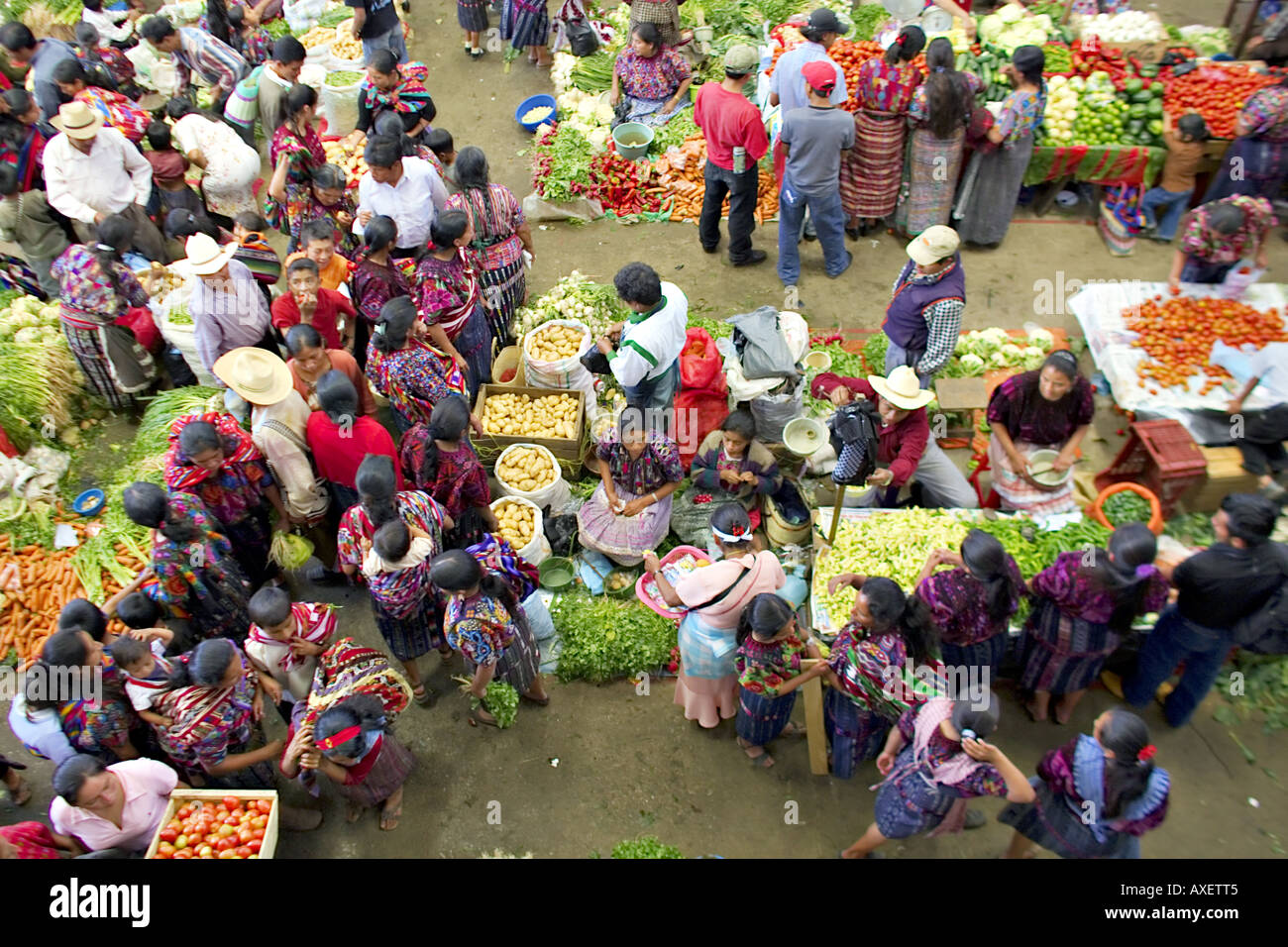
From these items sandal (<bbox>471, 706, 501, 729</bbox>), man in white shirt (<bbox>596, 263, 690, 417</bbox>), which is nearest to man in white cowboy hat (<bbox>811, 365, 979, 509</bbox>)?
man in white shirt (<bbox>596, 263, 690, 417</bbox>)

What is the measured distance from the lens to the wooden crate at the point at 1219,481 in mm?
5871

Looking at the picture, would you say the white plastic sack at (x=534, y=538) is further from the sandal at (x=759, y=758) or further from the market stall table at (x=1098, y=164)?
the market stall table at (x=1098, y=164)

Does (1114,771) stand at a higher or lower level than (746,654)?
higher

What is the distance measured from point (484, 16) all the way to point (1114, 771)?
10464 millimetres

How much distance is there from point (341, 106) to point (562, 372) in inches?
200

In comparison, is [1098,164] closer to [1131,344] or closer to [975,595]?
[1131,344]

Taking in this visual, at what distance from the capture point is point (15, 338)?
22.7 ft

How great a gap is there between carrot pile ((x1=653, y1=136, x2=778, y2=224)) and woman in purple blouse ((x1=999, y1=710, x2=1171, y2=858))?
20.2 ft

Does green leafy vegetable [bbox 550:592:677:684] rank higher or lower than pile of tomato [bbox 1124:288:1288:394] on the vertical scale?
lower

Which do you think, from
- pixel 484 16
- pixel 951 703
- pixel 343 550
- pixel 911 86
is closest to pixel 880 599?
pixel 951 703

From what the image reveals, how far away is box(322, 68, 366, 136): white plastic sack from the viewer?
9.40 metres

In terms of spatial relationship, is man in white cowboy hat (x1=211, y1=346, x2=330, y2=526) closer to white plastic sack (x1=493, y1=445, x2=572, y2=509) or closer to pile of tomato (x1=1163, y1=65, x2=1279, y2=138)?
white plastic sack (x1=493, y1=445, x2=572, y2=509)

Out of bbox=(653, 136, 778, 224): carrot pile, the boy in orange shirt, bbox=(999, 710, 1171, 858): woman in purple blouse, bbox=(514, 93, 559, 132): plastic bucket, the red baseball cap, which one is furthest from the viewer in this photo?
bbox=(514, 93, 559, 132): plastic bucket

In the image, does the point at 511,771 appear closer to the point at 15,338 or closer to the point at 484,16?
the point at 15,338
